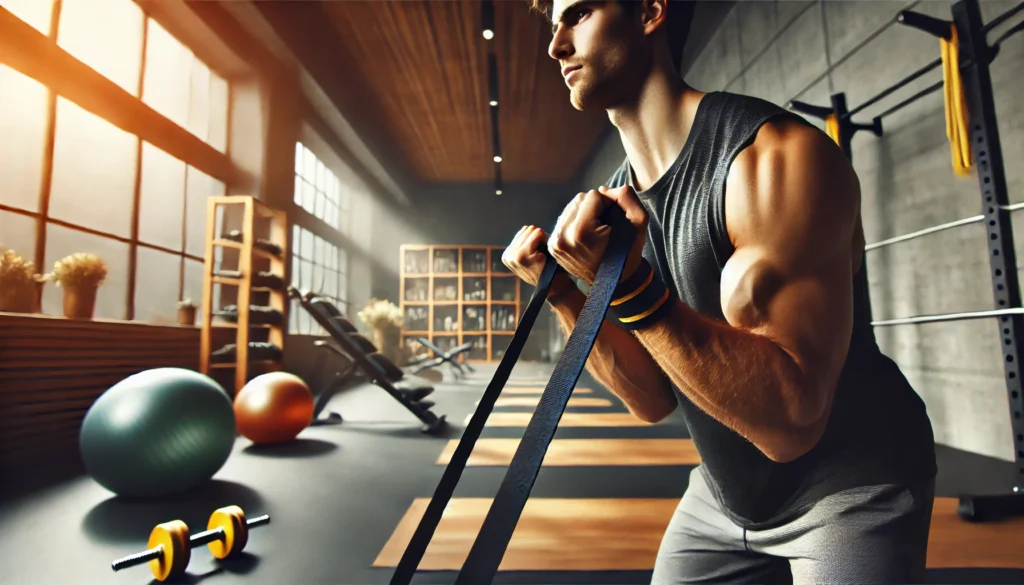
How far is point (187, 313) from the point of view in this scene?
2145 millimetres

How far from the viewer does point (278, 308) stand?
2.66m

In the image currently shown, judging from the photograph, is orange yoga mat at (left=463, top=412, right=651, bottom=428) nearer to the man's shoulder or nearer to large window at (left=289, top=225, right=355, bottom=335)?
large window at (left=289, top=225, right=355, bottom=335)

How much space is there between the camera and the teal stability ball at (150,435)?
1462 millimetres

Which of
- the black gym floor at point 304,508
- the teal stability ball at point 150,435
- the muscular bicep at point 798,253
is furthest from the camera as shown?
the teal stability ball at point 150,435

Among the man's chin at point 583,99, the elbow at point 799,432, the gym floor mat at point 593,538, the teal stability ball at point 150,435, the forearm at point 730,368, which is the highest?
the man's chin at point 583,99

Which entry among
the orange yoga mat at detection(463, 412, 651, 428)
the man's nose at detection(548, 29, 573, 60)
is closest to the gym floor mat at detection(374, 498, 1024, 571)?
the orange yoga mat at detection(463, 412, 651, 428)

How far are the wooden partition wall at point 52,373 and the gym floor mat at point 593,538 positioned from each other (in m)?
1.19

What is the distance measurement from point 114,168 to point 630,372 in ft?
5.70

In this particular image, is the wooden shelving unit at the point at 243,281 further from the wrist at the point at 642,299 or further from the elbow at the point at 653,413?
the wrist at the point at 642,299

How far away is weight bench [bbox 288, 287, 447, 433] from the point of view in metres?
2.58

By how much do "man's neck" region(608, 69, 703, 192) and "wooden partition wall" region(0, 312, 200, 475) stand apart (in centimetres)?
171

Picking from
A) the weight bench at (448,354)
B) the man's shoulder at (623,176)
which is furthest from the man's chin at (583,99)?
the weight bench at (448,354)

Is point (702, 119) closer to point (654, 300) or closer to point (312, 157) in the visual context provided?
point (654, 300)

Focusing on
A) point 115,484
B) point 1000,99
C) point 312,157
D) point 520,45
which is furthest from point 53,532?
point 1000,99
